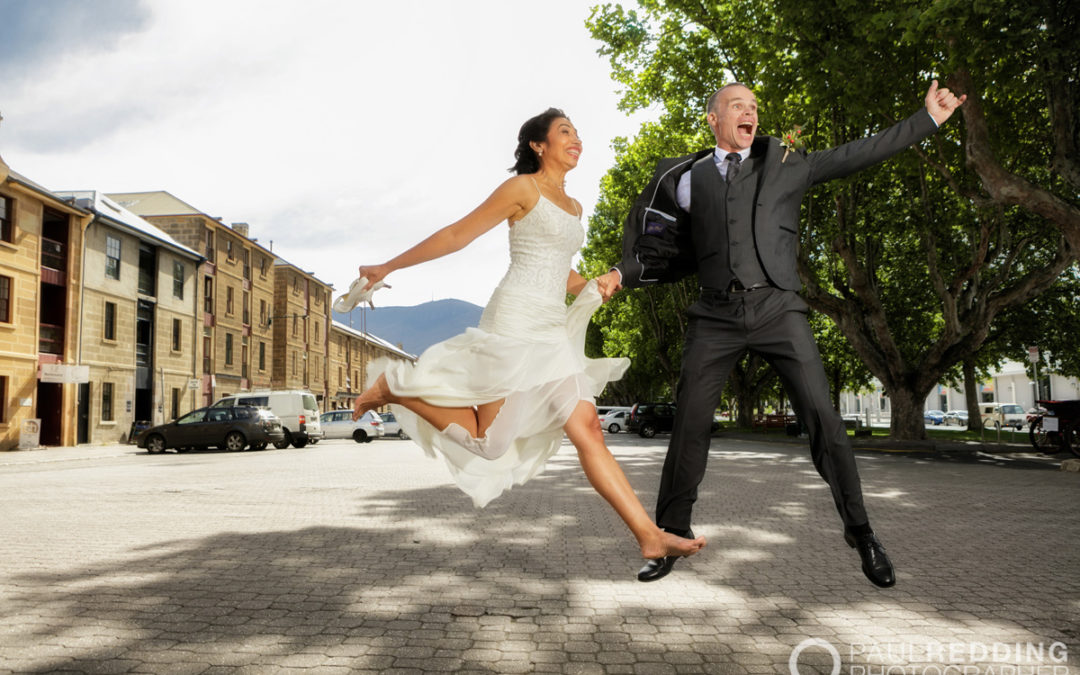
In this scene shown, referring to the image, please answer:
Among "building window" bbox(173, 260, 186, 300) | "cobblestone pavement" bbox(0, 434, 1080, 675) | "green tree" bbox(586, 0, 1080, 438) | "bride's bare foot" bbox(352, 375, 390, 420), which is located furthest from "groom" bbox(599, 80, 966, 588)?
"building window" bbox(173, 260, 186, 300)

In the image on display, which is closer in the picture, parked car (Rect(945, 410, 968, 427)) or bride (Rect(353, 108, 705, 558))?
bride (Rect(353, 108, 705, 558))

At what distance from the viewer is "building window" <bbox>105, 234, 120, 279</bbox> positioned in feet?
117

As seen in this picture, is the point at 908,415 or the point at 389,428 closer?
the point at 908,415

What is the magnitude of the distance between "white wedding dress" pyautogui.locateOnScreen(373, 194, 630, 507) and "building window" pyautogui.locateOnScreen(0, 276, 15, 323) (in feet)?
104

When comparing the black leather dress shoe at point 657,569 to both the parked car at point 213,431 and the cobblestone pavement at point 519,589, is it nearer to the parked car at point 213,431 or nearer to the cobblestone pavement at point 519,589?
the cobblestone pavement at point 519,589

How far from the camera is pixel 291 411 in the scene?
33125 millimetres

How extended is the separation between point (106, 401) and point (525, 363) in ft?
122

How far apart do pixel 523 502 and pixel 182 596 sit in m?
6.11

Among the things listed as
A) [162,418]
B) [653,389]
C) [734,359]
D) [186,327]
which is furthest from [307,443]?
[653,389]

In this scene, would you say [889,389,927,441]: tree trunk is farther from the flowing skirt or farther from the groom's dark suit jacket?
the flowing skirt

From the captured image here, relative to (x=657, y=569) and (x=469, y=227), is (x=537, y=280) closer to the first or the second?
(x=469, y=227)

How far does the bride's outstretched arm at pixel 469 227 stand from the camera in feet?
9.98

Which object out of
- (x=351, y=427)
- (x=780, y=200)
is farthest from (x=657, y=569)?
(x=351, y=427)

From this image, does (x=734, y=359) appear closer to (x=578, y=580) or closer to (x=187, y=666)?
(x=187, y=666)
